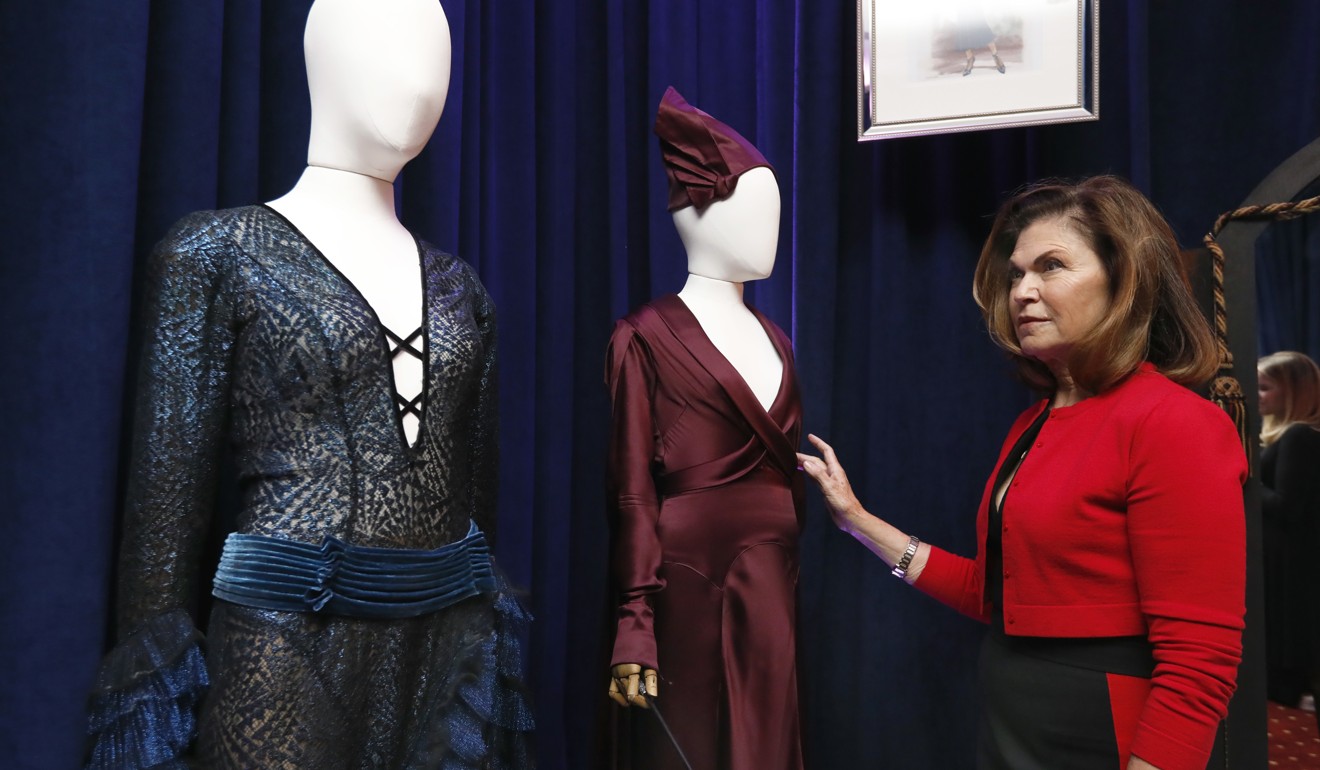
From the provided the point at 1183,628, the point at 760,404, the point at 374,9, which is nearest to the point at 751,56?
the point at 760,404

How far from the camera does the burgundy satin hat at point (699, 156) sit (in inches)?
84.1

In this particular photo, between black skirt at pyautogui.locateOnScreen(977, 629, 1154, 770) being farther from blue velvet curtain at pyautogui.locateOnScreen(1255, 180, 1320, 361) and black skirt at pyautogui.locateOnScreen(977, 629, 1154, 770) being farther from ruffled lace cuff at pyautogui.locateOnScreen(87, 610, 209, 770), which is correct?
ruffled lace cuff at pyautogui.locateOnScreen(87, 610, 209, 770)

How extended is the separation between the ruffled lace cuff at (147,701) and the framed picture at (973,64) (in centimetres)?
196

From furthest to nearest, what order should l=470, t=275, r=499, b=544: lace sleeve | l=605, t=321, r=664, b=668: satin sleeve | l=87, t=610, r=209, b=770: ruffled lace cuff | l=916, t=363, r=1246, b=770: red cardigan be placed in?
l=605, t=321, r=664, b=668: satin sleeve → l=470, t=275, r=499, b=544: lace sleeve → l=916, t=363, r=1246, b=770: red cardigan → l=87, t=610, r=209, b=770: ruffled lace cuff

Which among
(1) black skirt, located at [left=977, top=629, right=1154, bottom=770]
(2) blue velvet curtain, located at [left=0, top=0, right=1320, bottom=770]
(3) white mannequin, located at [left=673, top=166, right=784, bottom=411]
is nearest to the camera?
(1) black skirt, located at [left=977, top=629, right=1154, bottom=770]

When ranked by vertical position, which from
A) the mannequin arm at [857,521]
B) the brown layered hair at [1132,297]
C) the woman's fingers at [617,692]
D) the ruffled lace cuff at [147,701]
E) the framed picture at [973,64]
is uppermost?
the framed picture at [973,64]

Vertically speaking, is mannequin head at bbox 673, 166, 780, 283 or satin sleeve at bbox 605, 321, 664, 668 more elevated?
mannequin head at bbox 673, 166, 780, 283

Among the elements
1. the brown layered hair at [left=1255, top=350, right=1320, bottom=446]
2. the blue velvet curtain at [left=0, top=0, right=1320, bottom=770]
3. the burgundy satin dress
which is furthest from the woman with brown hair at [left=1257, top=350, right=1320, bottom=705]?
the burgundy satin dress

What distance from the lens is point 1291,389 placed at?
2223mm

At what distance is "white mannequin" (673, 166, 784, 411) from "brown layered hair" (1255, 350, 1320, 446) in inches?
39.7

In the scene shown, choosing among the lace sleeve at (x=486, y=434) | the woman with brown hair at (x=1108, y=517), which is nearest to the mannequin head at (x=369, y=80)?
the lace sleeve at (x=486, y=434)

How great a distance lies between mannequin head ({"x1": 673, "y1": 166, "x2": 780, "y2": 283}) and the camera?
84.2 inches

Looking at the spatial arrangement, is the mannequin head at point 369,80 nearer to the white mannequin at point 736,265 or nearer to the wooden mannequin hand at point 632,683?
the white mannequin at point 736,265

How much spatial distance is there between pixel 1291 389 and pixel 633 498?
A: 1.37m
